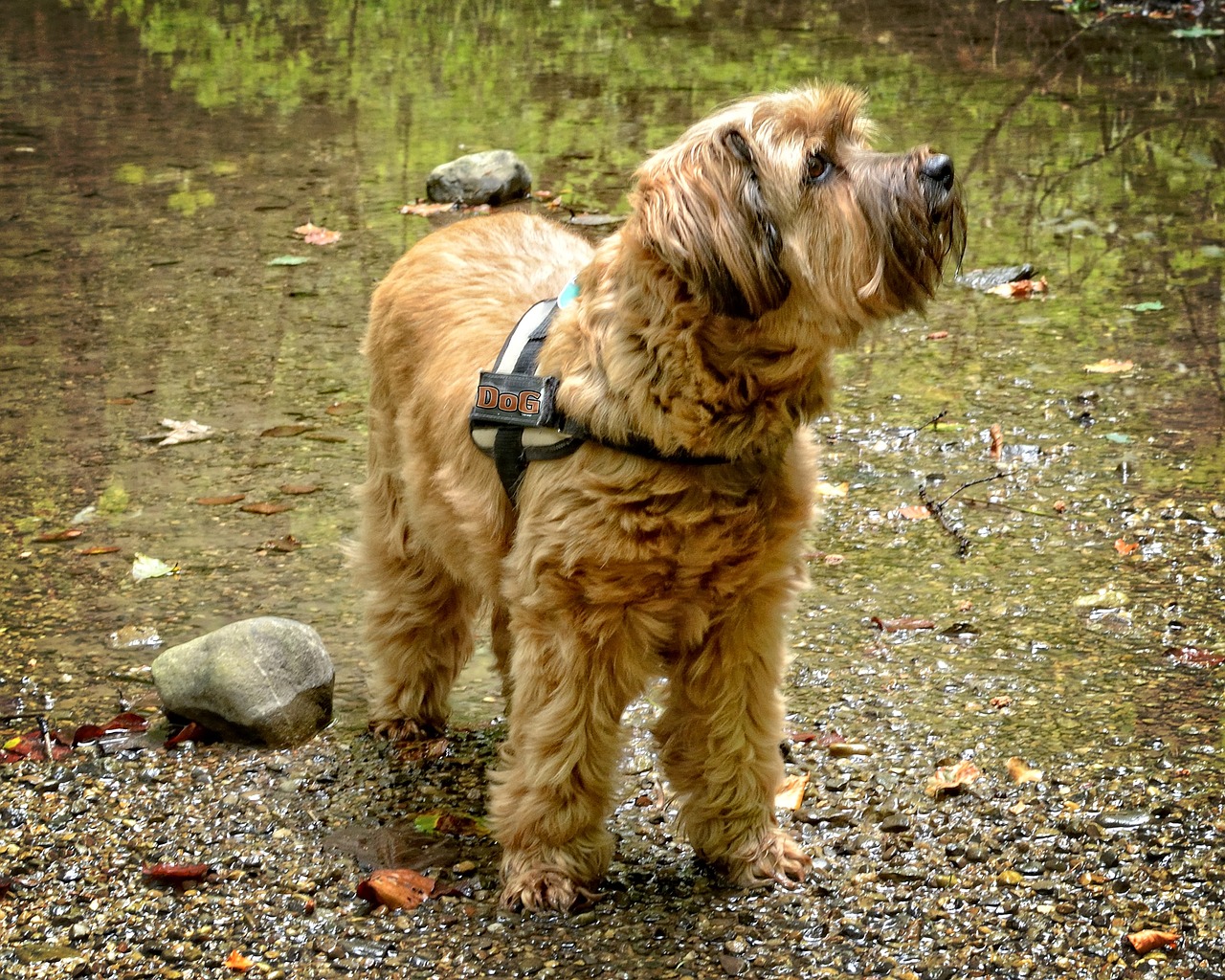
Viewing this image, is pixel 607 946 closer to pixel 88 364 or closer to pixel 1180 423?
pixel 1180 423

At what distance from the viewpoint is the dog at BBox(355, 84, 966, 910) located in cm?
334

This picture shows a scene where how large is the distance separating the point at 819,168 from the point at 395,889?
7.08 feet

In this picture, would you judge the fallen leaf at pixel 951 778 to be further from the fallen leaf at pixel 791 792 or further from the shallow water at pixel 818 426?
the fallen leaf at pixel 791 792

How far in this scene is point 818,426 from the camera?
648 centimetres

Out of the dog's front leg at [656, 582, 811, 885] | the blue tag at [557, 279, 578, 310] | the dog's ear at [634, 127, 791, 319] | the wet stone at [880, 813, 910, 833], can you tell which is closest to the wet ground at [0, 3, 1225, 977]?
the wet stone at [880, 813, 910, 833]

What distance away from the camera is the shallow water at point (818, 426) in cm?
479

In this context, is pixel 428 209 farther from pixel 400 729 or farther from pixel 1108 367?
pixel 400 729

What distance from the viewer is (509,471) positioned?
3691mm

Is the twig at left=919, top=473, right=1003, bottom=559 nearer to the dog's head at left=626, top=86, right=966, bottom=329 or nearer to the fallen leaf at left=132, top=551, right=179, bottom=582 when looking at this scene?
the dog's head at left=626, top=86, right=966, bottom=329

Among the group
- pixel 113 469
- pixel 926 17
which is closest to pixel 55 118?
pixel 113 469

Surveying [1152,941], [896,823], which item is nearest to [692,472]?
[896,823]

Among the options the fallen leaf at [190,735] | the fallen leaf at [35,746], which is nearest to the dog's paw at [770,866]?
the fallen leaf at [190,735]

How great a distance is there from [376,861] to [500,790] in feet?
1.42

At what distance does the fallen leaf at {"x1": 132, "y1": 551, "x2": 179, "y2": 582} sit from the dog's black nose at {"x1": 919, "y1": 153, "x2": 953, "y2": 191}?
10.9ft
